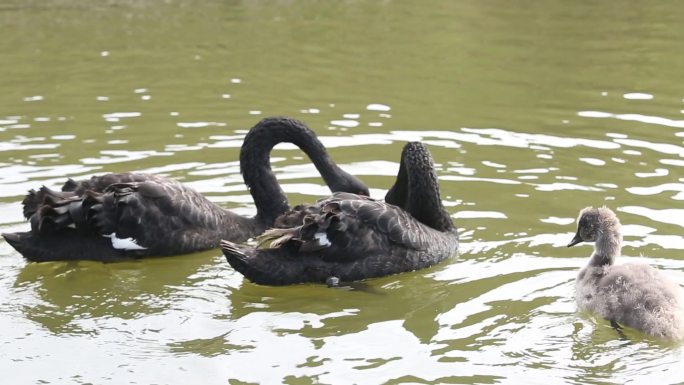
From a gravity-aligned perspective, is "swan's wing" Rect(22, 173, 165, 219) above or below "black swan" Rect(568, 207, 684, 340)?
above

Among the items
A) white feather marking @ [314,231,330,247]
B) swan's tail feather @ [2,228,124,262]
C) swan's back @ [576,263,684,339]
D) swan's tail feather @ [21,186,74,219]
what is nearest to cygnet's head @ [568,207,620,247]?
swan's back @ [576,263,684,339]

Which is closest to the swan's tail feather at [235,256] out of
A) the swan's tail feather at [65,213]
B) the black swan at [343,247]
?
the black swan at [343,247]

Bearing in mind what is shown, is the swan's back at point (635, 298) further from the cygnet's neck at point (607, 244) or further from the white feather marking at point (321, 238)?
the white feather marking at point (321, 238)

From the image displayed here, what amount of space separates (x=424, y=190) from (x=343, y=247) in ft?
2.73

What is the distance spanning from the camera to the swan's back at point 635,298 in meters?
5.90

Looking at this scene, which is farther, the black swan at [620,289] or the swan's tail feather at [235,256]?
the swan's tail feather at [235,256]

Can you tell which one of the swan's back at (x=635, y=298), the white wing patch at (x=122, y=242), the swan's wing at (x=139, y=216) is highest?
the swan's wing at (x=139, y=216)

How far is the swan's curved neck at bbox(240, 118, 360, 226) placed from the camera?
8031 mm

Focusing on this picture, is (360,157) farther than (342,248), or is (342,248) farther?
(360,157)

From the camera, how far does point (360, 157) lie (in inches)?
372

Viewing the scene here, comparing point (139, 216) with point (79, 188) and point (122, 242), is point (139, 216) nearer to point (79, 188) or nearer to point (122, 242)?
point (122, 242)

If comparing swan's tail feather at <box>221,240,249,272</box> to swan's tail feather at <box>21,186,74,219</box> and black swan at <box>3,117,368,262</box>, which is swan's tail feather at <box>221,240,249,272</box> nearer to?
black swan at <box>3,117,368,262</box>

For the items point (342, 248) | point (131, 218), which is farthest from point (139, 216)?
point (342, 248)

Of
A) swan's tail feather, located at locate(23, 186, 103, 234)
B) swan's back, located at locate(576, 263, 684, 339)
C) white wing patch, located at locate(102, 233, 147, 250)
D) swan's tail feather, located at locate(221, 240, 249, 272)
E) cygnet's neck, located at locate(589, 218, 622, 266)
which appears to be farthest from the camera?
white wing patch, located at locate(102, 233, 147, 250)
